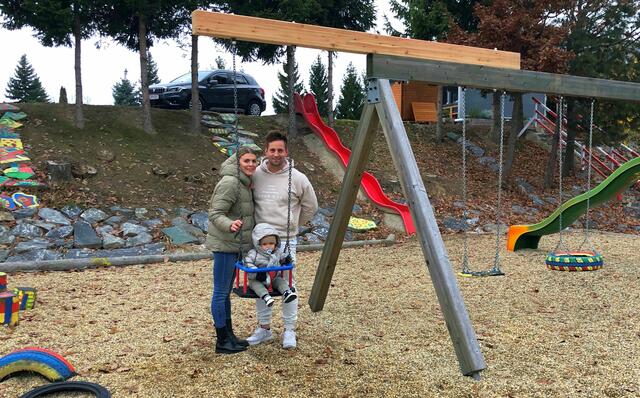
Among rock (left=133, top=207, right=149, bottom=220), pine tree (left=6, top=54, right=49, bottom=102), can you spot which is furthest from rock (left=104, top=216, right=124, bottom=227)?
pine tree (left=6, top=54, right=49, bottom=102)

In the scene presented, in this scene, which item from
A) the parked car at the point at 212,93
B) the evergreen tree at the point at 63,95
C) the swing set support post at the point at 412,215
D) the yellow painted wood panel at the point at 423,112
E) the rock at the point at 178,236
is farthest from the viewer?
the yellow painted wood panel at the point at 423,112

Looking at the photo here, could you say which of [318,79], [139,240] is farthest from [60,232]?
[318,79]

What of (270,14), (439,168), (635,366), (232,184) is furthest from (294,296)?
Answer: (439,168)

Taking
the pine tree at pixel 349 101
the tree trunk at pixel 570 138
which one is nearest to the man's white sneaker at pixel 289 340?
the tree trunk at pixel 570 138

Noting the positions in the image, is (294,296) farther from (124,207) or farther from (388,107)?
(124,207)

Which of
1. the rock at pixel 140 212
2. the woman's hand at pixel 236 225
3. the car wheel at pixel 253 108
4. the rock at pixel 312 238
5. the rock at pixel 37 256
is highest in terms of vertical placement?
the car wheel at pixel 253 108

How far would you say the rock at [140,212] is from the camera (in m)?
9.58

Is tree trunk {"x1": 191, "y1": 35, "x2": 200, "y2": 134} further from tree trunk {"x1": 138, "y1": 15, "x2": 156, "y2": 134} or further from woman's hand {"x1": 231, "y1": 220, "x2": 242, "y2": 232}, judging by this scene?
woman's hand {"x1": 231, "y1": 220, "x2": 242, "y2": 232}

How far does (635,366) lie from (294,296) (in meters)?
2.43

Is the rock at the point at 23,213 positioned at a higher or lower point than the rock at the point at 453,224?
higher

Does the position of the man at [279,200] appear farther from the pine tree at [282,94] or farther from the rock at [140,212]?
the pine tree at [282,94]

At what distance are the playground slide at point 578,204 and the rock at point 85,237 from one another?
691 centimetres

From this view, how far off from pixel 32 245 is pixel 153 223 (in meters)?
1.93

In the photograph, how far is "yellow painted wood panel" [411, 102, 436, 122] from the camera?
19172mm
